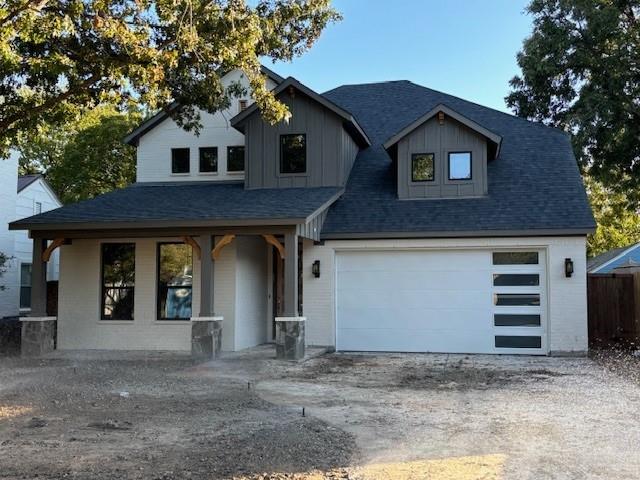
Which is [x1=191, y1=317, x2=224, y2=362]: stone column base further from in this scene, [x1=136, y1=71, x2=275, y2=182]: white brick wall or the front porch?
[x1=136, y1=71, x2=275, y2=182]: white brick wall

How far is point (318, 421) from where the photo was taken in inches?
274

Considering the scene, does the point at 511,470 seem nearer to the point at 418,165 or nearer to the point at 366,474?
the point at 366,474

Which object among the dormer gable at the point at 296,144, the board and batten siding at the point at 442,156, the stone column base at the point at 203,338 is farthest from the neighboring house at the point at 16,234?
the board and batten siding at the point at 442,156

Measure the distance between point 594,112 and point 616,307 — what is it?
689 cm

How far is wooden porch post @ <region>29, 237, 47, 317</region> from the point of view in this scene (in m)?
13.4

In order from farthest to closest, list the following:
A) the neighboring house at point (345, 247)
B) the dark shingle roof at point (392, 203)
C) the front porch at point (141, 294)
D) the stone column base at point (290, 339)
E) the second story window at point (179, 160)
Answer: the second story window at point (179, 160)
the front porch at point (141, 294)
the neighboring house at point (345, 247)
the dark shingle roof at point (392, 203)
the stone column base at point (290, 339)

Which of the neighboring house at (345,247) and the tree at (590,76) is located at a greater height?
the tree at (590,76)

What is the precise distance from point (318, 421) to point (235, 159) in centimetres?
1065

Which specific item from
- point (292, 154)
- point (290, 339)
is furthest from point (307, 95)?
point (290, 339)

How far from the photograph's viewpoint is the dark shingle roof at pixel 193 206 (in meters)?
12.4

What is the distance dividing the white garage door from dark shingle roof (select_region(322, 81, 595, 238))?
26.5 inches

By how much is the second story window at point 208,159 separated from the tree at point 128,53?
4.77 m

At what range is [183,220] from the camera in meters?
12.3

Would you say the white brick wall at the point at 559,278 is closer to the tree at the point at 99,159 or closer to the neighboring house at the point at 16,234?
the neighboring house at the point at 16,234
